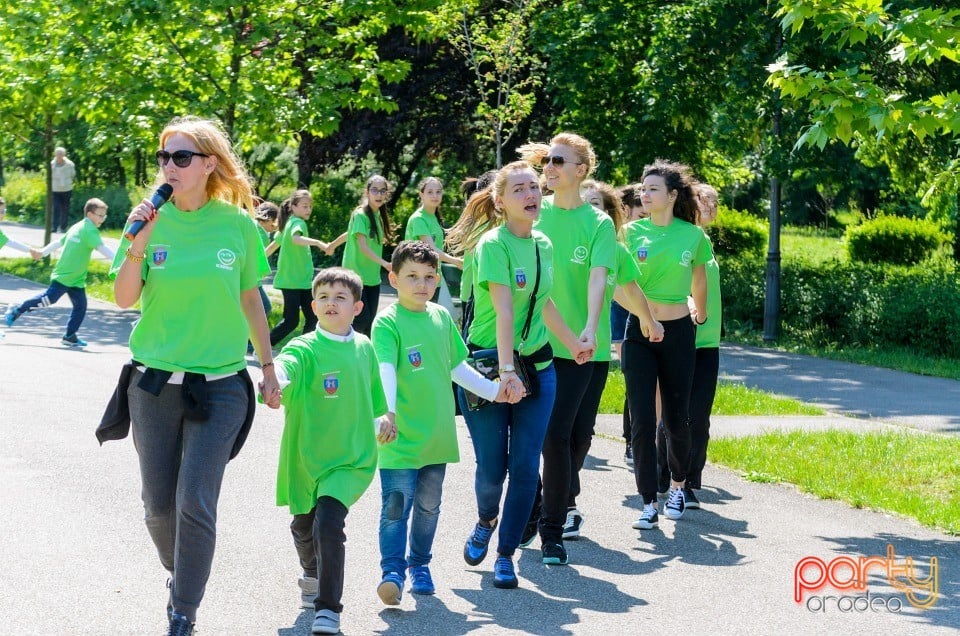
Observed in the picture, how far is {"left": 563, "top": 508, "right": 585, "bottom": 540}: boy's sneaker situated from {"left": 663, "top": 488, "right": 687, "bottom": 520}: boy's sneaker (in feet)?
2.56

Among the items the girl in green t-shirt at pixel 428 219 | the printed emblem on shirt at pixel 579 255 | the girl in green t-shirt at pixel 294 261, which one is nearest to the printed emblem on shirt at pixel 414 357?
the printed emblem on shirt at pixel 579 255

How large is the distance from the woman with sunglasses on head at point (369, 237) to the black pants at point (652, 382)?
559cm

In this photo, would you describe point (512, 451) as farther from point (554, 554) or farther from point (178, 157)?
point (178, 157)

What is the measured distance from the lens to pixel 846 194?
134ft

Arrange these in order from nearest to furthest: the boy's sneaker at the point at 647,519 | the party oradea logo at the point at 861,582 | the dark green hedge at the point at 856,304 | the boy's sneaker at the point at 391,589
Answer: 1. the boy's sneaker at the point at 391,589
2. the party oradea logo at the point at 861,582
3. the boy's sneaker at the point at 647,519
4. the dark green hedge at the point at 856,304

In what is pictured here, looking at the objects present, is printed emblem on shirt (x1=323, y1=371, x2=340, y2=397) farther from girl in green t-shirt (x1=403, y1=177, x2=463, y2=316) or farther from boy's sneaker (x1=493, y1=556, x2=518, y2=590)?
girl in green t-shirt (x1=403, y1=177, x2=463, y2=316)

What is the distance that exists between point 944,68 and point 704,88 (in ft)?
9.96

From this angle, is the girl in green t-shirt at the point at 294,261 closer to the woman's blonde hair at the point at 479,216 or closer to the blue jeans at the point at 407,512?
the woman's blonde hair at the point at 479,216

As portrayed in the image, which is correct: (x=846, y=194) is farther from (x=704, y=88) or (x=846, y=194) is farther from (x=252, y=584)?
(x=252, y=584)

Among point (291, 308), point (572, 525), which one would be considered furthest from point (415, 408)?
point (291, 308)

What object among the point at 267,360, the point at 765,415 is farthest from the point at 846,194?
the point at 267,360

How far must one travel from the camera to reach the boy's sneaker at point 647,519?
7.45 meters

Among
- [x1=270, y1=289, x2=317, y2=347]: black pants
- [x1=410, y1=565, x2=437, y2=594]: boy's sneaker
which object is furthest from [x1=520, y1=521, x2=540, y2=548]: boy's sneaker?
[x1=270, y1=289, x2=317, y2=347]: black pants

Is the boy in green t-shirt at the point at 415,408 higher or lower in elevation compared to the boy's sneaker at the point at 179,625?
higher
